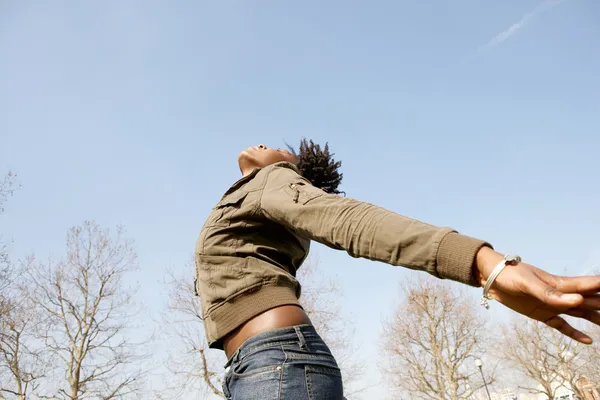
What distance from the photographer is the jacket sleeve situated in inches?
52.1

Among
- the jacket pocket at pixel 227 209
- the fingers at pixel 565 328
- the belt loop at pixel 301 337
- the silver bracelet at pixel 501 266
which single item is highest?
the jacket pocket at pixel 227 209

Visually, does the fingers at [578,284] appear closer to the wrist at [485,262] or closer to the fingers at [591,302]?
the fingers at [591,302]

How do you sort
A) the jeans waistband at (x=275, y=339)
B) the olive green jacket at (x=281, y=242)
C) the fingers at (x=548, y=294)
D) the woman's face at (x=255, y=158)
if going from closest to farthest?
the fingers at (x=548, y=294)
the olive green jacket at (x=281, y=242)
the jeans waistband at (x=275, y=339)
the woman's face at (x=255, y=158)

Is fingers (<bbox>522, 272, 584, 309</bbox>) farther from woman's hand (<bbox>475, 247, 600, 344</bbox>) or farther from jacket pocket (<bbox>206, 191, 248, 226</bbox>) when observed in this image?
jacket pocket (<bbox>206, 191, 248, 226</bbox>)

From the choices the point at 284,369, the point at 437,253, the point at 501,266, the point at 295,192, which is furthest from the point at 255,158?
the point at 501,266

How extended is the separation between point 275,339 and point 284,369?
0.45ft

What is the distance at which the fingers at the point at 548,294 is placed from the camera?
116 cm

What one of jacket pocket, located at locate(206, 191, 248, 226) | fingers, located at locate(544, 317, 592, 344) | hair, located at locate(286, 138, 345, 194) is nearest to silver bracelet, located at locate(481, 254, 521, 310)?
fingers, located at locate(544, 317, 592, 344)

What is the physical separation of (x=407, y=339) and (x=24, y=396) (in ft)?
71.9

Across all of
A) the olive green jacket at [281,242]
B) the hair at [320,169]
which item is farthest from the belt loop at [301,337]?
the hair at [320,169]

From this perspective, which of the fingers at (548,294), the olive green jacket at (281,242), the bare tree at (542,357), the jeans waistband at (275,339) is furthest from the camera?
the bare tree at (542,357)

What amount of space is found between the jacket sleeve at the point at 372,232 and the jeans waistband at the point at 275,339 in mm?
456

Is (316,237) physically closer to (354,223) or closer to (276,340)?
(354,223)

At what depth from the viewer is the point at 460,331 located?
27.5 metres
